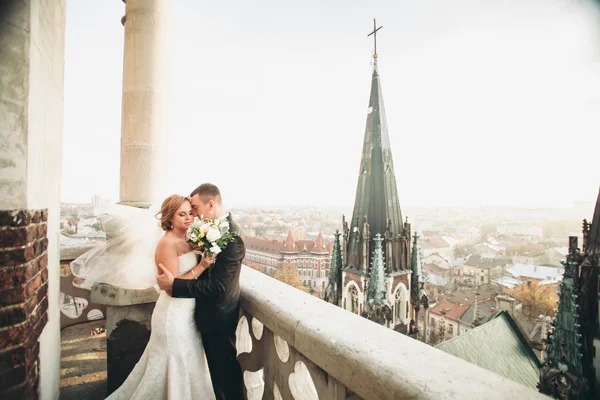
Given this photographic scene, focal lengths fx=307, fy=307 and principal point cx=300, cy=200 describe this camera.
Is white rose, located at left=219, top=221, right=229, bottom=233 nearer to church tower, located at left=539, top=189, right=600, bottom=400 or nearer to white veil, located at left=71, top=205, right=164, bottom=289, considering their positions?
white veil, located at left=71, top=205, right=164, bottom=289

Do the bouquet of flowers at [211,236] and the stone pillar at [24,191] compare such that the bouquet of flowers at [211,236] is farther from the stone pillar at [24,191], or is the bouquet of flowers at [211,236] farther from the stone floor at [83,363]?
the stone floor at [83,363]

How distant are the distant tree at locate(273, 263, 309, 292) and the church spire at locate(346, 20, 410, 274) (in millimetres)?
28307

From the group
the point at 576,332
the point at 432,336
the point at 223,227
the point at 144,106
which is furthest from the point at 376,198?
the point at 432,336

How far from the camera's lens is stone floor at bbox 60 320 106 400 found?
3141mm

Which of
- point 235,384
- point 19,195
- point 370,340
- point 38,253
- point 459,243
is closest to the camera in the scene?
point 370,340

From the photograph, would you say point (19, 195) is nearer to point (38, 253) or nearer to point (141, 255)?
point (38, 253)

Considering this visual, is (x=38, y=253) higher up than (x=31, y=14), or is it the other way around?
(x=31, y=14)

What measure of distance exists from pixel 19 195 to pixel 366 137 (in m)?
26.6

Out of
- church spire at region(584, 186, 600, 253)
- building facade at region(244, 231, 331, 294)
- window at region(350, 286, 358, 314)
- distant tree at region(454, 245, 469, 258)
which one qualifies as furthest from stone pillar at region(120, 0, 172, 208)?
distant tree at region(454, 245, 469, 258)

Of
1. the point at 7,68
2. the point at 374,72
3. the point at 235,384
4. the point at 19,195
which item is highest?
the point at 374,72

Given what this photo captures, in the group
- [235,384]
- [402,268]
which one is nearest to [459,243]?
[402,268]

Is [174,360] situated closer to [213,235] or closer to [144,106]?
[213,235]

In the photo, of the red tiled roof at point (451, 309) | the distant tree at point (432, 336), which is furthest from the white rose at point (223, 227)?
the red tiled roof at point (451, 309)

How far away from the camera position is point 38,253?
1.81 meters
